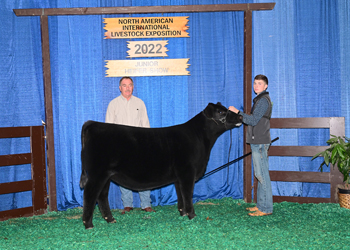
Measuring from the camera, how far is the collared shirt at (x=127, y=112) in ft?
15.9

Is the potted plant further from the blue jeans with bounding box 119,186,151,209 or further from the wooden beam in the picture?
the blue jeans with bounding box 119,186,151,209

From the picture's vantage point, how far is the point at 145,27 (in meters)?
5.23

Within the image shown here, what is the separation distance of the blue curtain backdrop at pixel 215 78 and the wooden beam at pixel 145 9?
209 millimetres

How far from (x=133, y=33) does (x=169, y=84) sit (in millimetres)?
1078

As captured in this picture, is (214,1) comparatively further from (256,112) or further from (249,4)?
(256,112)

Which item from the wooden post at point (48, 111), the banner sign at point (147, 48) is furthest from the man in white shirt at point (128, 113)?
the wooden post at point (48, 111)

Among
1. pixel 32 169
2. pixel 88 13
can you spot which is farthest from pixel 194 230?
pixel 88 13

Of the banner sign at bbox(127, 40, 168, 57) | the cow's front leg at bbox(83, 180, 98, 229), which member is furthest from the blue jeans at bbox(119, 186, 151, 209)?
the banner sign at bbox(127, 40, 168, 57)

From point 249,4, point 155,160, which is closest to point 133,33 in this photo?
point 249,4

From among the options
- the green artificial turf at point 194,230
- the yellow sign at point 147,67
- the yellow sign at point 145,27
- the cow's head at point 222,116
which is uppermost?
the yellow sign at point 145,27

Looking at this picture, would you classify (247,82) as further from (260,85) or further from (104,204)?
(104,204)

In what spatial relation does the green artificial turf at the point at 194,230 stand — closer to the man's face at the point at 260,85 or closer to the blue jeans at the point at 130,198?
the blue jeans at the point at 130,198

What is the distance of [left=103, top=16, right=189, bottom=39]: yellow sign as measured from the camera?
519 centimetres

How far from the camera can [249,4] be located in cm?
511
